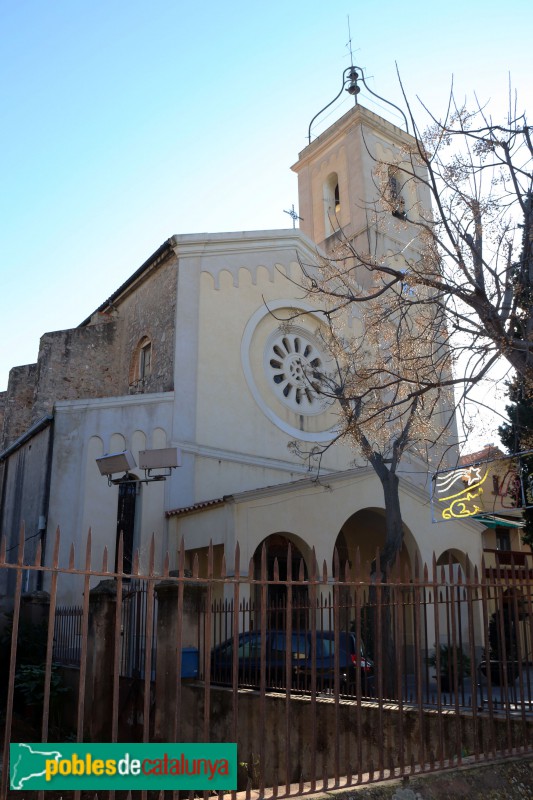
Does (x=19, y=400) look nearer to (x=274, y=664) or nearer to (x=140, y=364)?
(x=140, y=364)

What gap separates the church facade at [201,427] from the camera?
15.6 meters

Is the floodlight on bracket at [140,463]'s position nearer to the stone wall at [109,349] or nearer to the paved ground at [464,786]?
the stone wall at [109,349]

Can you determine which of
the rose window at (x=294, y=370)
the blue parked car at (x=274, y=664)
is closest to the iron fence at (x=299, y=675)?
the blue parked car at (x=274, y=664)

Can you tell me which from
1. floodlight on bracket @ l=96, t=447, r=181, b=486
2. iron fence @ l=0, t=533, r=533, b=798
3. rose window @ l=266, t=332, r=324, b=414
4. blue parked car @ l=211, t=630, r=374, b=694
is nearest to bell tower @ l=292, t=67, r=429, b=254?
rose window @ l=266, t=332, r=324, b=414

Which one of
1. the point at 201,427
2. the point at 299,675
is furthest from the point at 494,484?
the point at 201,427

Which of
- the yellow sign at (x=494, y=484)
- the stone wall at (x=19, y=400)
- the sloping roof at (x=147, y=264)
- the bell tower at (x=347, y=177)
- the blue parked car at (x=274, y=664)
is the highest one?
the bell tower at (x=347, y=177)

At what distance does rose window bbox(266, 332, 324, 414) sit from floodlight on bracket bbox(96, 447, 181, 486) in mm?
5037

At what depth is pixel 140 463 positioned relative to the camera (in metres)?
15.1

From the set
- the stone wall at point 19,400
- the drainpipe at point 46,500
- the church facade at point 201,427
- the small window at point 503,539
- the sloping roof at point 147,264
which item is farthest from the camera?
the small window at point 503,539

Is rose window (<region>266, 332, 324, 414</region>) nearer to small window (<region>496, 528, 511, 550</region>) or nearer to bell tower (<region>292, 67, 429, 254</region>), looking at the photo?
bell tower (<region>292, 67, 429, 254</region>)

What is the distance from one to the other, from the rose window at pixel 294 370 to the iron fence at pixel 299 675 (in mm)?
7593

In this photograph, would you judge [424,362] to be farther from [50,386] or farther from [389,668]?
[50,386]

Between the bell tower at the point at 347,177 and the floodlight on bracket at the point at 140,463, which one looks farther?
the bell tower at the point at 347,177

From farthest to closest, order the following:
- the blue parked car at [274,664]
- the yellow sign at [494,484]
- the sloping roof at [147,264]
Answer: the sloping roof at [147,264] → the yellow sign at [494,484] → the blue parked car at [274,664]
